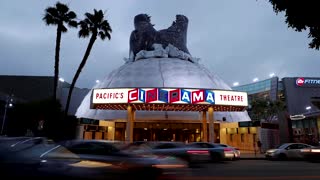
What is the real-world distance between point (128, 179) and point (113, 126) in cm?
3345

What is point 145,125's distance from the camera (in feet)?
136

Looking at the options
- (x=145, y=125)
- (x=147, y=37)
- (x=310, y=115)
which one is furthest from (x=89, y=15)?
(x=310, y=115)

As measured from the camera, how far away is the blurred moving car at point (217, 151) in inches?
876

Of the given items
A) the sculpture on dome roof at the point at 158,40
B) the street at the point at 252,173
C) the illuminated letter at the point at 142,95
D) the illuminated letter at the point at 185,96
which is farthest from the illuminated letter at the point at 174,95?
the sculpture on dome roof at the point at 158,40

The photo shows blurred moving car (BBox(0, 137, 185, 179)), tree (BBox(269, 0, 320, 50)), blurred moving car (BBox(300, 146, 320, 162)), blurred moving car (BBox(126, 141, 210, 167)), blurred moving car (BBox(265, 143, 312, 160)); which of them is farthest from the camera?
blurred moving car (BBox(265, 143, 312, 160))

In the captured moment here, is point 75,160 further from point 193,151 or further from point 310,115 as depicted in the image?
point 310,115

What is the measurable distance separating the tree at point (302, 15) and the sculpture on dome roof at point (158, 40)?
4479 cm

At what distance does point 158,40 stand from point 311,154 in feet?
123

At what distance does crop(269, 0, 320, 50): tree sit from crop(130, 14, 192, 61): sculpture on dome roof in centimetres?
4479

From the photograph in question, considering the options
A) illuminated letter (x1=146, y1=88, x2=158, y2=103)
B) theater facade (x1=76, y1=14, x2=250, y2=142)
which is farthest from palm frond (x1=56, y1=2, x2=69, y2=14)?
illuminated letter (x1=146, y1=88, x2=158, y2=103)

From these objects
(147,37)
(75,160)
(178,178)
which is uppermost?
(147,37)

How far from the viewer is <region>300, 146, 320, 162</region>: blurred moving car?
2464 cm

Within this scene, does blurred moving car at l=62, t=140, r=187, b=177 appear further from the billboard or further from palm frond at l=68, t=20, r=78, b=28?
the billboard

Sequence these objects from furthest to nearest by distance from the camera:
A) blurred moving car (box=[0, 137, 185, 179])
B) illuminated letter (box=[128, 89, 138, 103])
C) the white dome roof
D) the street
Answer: the white dome roof → illuminated letter (box=[128, 89, 138, 103]) → the street → blurred moving car (box=[0, 137, 185, 179])
